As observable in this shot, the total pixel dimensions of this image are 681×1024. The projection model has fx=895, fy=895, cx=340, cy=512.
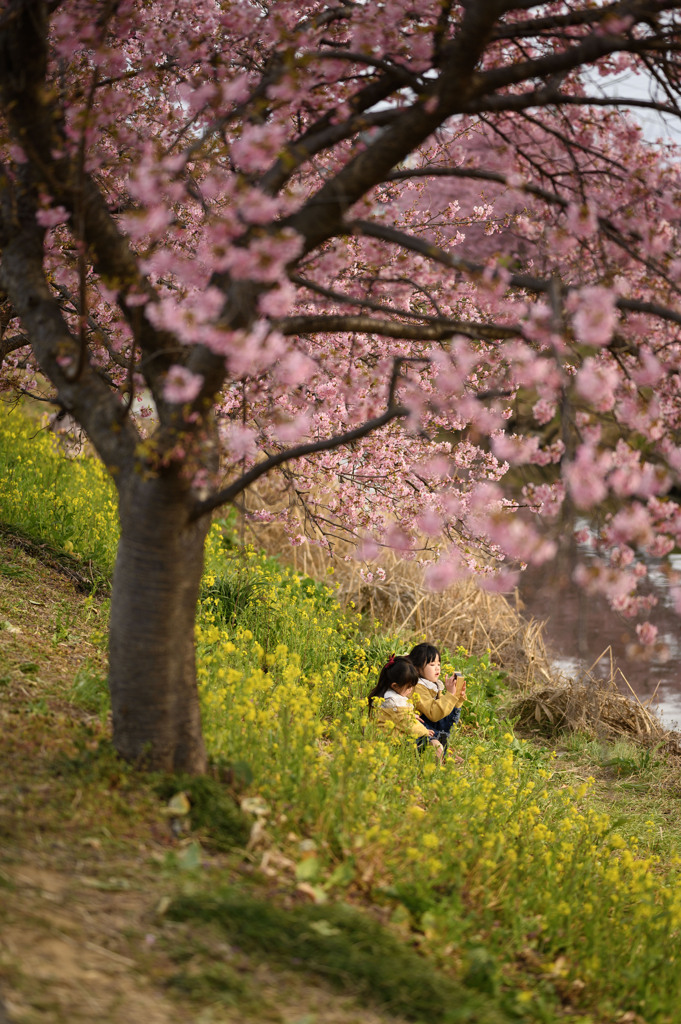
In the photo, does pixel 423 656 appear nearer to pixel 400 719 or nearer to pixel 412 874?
pixel 400 719

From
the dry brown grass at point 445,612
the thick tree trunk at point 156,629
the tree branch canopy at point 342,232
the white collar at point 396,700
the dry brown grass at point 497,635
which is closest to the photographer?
the tree branch canopy at point 342,232

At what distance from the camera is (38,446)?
29.4 feet

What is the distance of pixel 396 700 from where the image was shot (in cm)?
552

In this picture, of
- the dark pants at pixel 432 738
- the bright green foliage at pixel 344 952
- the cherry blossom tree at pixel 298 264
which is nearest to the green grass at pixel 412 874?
the bright green foliage at pixel 344 952

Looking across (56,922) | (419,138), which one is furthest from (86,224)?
(56,922)

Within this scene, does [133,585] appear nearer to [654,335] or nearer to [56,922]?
[56,922]

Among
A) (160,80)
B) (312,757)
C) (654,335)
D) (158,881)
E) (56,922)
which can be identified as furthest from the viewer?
(160,80)

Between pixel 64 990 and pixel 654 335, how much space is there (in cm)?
400

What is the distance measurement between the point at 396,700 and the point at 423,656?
53 cm

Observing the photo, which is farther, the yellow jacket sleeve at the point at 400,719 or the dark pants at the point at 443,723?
the dark pants at the point at 443,723

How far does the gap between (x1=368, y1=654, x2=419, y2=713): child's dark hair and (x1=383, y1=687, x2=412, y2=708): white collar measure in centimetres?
7

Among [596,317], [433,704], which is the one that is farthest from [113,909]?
[433,704]

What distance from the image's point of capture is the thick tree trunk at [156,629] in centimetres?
346

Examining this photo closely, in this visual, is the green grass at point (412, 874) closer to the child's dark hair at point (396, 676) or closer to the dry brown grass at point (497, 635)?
the child's dark hair at point (396, 676)
